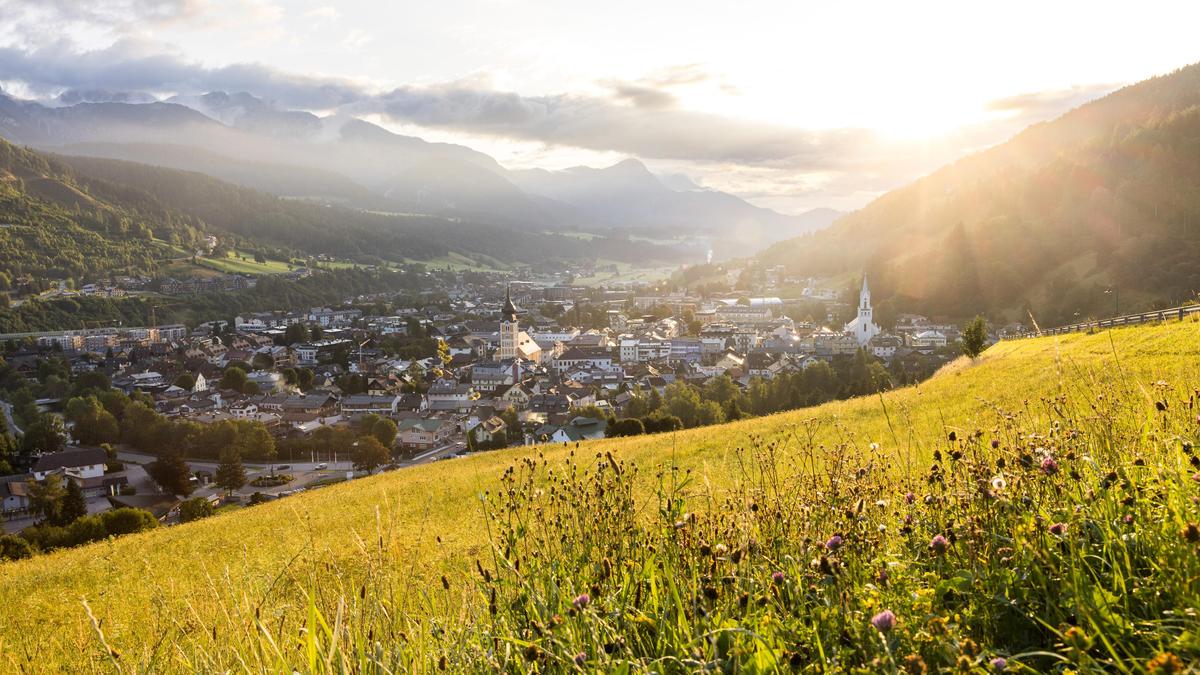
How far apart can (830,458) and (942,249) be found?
9014cm

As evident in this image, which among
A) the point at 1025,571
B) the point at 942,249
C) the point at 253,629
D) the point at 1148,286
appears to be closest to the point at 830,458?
the point at 1025,571

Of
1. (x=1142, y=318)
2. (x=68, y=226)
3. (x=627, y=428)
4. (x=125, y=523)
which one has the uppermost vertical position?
(x=68, y=226)

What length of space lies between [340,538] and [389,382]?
55.6 metres

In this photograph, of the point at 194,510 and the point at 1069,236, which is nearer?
the point at 194,510

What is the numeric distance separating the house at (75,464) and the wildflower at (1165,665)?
45.6m

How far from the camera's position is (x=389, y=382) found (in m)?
63.4

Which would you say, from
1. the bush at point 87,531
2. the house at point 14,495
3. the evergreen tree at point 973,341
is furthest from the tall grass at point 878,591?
the house at point 14,495

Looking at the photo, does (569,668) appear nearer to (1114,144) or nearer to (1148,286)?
(1148,286)

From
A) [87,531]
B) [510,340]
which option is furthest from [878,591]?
[510,340]

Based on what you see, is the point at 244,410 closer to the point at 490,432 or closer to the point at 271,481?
the point at 271,481

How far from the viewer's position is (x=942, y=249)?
8400 centimetres

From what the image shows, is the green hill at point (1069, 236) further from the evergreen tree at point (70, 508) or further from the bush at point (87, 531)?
the evergreen tree at point (70, 508)

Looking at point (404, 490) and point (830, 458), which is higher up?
point (830, 458)

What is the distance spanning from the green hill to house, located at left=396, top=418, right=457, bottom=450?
4814 centimetres
